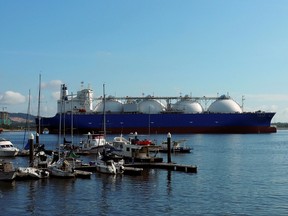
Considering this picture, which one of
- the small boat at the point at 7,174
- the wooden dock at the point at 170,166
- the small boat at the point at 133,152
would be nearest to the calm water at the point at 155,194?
the small boat at the point at 7,174

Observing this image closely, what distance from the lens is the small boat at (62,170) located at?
140 feet

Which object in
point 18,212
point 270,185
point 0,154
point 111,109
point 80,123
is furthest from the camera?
point 111,109

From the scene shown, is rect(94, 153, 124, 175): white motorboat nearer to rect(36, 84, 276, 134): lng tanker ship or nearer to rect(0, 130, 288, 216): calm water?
rect(0, 130, 288, 216): calm water

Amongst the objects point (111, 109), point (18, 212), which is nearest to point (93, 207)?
point (18, 212)

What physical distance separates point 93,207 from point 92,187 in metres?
7.44

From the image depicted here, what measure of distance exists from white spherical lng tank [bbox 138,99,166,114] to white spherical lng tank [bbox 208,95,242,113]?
52.3ft

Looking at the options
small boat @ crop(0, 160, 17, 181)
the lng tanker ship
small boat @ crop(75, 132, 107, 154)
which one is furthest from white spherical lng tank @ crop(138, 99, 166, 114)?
small boat @ crop(0, 160, 17, 181)

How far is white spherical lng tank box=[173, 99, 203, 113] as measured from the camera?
502 feet

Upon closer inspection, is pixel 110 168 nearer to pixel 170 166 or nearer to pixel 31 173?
pixel 31 173

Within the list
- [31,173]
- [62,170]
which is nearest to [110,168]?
[62,170]

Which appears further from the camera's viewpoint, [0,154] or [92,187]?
[0,154]

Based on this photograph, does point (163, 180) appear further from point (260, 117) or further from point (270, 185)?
point (260, 117)

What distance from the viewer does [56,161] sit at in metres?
46.3

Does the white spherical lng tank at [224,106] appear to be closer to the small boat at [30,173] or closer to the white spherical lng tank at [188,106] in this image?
the white spherical lng tank at [188,106]
